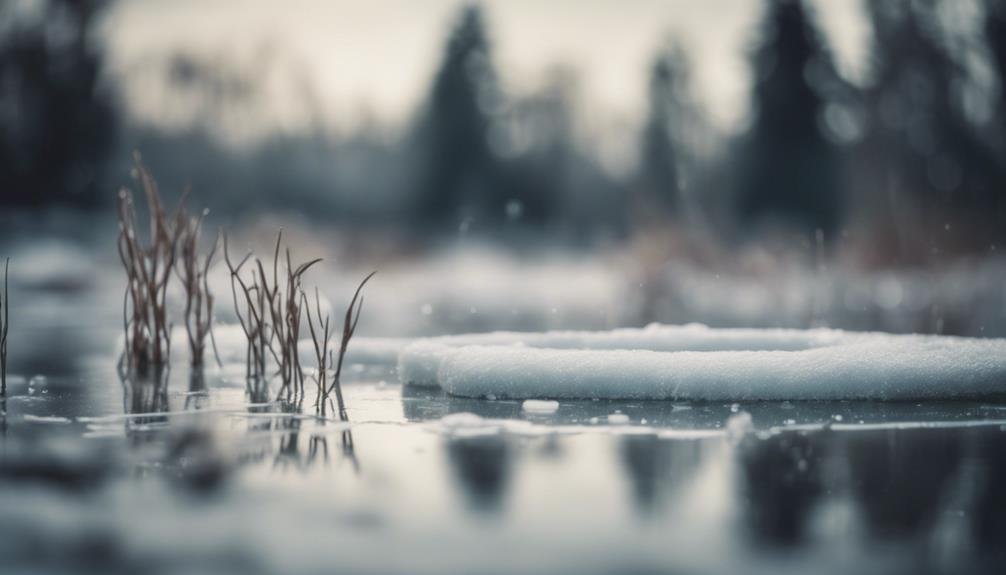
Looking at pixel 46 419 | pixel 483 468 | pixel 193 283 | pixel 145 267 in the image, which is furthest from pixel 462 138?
pixel 483 468

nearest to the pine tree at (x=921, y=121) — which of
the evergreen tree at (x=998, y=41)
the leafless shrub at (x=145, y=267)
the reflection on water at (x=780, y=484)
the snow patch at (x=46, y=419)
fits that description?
the evergreen tree at (x=998, y=41)

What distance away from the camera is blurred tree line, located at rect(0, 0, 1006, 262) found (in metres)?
14.8

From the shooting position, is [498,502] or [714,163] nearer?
[498,502]

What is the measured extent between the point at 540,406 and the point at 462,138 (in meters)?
19.3

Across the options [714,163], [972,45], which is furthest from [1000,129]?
[714,163]

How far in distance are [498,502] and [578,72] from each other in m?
26.4

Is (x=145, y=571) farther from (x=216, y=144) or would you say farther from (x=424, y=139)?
(x=216, y=144)

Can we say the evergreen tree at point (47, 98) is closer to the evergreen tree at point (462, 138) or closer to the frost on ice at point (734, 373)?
the evergreen tree at point (462, 138)

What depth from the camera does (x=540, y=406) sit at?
9.37 feet

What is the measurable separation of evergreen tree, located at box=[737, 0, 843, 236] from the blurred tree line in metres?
0.04

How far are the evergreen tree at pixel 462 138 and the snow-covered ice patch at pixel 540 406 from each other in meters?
18.8

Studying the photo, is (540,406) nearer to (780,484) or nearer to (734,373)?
(734,373)

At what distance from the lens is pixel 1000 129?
15.3 m

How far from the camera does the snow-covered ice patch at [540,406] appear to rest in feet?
9.27
